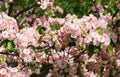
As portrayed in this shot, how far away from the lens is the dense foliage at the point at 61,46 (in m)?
6.30

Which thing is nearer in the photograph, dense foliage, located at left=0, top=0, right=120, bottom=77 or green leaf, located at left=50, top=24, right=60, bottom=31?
dense foliage, located at left=0, top=0, right=120, bottom=77

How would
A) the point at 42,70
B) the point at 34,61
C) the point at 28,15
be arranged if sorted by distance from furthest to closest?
1. the point at 28,15
2. the point at 42,70
3. the point at 34,61

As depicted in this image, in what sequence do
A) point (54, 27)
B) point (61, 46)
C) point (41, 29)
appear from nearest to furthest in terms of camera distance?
1. point (61, 46)
2. point (54, 27)
3. point (41, 29)

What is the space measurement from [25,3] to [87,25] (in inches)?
177

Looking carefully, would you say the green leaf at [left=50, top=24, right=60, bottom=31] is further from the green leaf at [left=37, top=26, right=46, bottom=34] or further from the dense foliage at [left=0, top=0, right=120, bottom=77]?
the green leaf at [left=37, top=26, right=46, bottom=34]

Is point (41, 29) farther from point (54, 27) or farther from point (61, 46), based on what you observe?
point (61, 46)

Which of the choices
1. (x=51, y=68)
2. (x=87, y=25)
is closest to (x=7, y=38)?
(x=87, y=25)

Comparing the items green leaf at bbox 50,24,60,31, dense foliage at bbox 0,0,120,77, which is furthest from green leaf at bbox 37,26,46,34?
green leaf at bbox 50,24,60,31

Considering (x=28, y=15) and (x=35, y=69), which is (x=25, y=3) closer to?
(x=28, y=15)

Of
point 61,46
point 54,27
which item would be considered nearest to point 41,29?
point 54,27

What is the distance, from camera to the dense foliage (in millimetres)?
6305

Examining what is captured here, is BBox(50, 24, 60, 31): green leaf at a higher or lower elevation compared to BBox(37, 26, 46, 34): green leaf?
higher

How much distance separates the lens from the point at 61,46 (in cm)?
662

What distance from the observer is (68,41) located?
21.0ft
